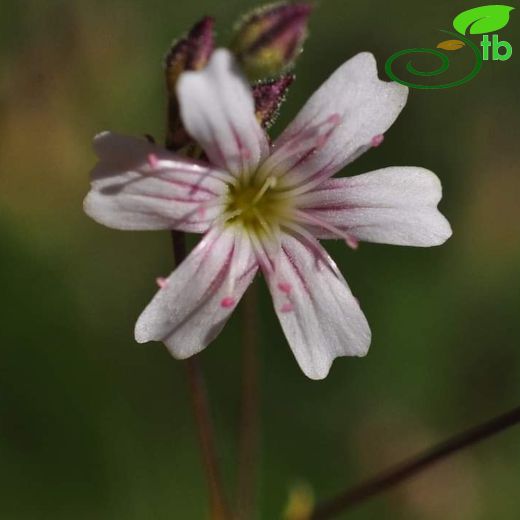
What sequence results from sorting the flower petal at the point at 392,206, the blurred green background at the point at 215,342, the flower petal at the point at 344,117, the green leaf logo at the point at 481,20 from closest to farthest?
the flower petal at the point at 344,117
the flower petal at the point at 392,206
the green leaf logo at the point at 481,20
the blurred green background at the point at 215,342

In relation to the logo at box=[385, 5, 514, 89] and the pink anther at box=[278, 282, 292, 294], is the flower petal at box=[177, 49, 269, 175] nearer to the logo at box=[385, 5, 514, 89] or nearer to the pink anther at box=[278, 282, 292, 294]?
the pink anther at box=[278, 282, 292, 294]

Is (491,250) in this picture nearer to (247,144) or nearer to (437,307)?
(437,307)

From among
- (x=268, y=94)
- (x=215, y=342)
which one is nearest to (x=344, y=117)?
(x=268, y=94)

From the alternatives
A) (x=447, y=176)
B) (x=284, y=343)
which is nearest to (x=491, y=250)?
(x=447, y=176)

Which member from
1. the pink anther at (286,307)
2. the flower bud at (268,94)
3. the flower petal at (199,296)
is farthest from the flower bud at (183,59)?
the pink anther at (286,307)

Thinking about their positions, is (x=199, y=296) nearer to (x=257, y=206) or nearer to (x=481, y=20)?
(x=257, y=206)

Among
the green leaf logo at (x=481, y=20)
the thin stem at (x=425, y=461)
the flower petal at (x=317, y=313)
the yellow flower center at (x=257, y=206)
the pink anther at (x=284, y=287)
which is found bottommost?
the thin stem at (x=425, y=461)

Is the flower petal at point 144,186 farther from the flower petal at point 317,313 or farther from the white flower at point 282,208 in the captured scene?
the flower petal at point 317,313
